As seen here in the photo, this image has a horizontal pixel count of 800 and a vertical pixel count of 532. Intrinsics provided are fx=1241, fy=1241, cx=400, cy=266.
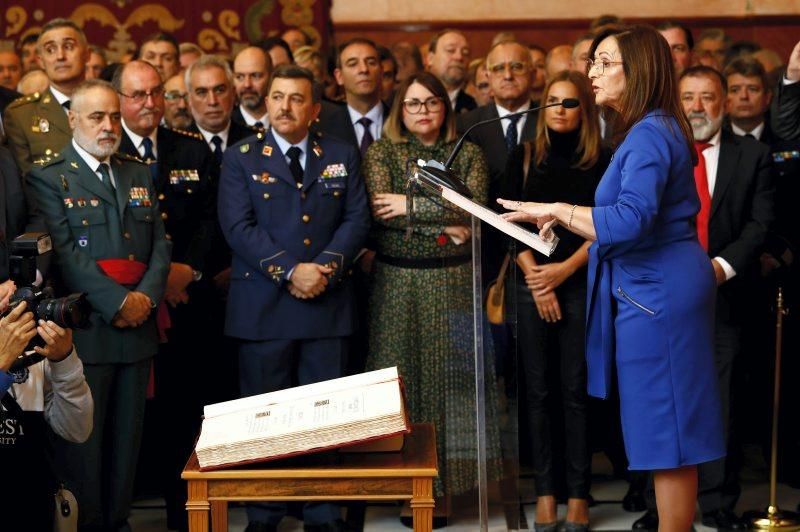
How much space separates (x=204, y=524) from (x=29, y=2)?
273 inches

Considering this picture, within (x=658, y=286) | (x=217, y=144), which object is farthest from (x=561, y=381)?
(x=217, y=144)

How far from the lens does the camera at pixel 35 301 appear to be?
3.04 meters

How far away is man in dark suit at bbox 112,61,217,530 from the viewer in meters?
4.62

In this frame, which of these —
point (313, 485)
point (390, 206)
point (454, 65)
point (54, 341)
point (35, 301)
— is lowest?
point (313, 485)

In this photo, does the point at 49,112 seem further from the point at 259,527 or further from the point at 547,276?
the point at 547,276

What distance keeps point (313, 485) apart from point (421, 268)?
5.88 feet

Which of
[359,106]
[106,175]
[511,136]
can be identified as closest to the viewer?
[106,175]

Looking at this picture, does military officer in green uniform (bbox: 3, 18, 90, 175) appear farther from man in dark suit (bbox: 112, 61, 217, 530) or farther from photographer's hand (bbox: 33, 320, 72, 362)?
photographer's hand (bbox: 33, 320, 72, 362)

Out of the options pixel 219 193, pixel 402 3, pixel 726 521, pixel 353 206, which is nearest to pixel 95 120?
pixel 219 193

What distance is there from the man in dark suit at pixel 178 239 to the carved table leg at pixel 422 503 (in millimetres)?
1942

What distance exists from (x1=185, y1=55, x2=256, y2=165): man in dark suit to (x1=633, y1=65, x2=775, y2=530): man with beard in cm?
182

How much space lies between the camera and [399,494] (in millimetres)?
2805

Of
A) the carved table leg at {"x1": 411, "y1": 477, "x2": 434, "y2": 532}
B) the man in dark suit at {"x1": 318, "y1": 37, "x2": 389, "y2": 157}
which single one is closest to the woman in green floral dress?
the man in dark suit at {"x1": 318, "y1": 37, "x2": 389, "y2": 157}

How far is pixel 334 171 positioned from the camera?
14.8 ft
